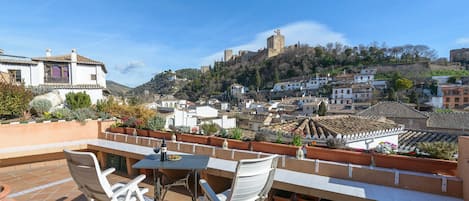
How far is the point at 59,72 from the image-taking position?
14.7 metres

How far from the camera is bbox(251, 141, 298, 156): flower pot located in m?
3.55

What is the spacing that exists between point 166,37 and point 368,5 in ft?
36.5

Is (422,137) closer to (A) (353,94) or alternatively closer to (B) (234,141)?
(B) (234,141)

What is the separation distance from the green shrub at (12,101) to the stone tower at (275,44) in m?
66.1

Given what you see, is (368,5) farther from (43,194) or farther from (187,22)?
(43,194)

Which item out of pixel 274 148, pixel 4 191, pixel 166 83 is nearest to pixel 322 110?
pixel 274 148

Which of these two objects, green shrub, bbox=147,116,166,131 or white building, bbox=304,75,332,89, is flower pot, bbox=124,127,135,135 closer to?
green shrub, bbox=147,116,166,131

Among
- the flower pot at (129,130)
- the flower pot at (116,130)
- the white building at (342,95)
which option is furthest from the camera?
the white building at (342,95)

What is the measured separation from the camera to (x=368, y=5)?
31.1 ft

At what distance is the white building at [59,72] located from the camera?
13230mm

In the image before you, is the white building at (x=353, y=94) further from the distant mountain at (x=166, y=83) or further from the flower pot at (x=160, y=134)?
the distant mountain at (x=166, y=83)

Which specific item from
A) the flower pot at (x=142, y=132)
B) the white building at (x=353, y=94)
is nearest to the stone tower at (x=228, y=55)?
the white building at (x=353, y=94)

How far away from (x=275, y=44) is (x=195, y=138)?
71.5 m

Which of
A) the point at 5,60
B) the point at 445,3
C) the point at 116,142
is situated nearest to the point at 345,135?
the point at 445,3
